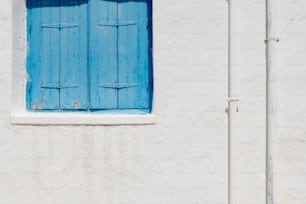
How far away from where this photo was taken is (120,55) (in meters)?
3.88

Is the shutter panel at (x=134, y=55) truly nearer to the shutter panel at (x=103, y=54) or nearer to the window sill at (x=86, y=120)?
the shutter panel at (x=103, y=54)

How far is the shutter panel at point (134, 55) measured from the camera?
3867 mm

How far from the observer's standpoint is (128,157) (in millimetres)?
3727

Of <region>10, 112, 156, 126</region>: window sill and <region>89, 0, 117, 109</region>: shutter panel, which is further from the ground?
<region>89, 0, 117, 109</region>: shutter panel

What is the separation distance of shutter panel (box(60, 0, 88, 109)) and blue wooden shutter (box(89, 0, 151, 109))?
3.1 inches

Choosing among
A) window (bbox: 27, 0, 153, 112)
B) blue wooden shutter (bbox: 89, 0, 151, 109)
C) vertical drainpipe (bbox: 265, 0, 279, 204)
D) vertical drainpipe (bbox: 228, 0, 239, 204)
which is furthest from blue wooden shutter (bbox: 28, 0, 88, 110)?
vertical drainpipe (bbox: 265, 0, 279, 204)

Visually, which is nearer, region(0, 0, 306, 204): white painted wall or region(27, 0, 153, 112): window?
region(0, 0, 306, 204): white painted wall

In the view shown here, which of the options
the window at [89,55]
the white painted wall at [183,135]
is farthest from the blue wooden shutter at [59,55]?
the white painted wall at [183,135]

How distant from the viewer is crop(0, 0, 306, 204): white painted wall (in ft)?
12.1

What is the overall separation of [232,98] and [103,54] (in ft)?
4.19

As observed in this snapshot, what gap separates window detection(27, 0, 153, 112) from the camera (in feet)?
12.7

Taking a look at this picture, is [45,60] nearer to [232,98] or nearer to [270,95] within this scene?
[232,98]

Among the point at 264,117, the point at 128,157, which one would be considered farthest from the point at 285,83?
the point at 128,157

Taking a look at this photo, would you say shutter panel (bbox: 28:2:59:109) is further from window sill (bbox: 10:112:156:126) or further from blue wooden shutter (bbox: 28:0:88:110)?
window sill (bbox: 10:112:156:126)
